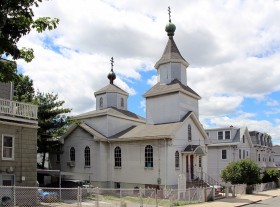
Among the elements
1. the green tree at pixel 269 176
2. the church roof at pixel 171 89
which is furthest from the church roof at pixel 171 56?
the green tree at pixel 269 176

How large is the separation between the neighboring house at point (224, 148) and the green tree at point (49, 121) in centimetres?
2197

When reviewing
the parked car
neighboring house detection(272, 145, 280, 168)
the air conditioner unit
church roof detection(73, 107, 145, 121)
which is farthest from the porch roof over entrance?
neighboring house detection(272, 145, 280, 168)

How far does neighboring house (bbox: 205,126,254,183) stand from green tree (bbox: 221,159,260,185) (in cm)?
1329

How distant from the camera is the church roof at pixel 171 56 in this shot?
37.2 m

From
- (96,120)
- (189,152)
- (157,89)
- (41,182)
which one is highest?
(157,89)

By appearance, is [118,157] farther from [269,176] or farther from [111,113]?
[269,176]

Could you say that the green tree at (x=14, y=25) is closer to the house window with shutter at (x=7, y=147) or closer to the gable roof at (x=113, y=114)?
the house window with shutter at (x=7, y=147)

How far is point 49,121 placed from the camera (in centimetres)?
3338

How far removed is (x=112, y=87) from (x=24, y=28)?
3130 centimetres

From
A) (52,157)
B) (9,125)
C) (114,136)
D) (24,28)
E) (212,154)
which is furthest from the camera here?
(212,154)

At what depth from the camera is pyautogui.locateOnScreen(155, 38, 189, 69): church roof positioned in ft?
122

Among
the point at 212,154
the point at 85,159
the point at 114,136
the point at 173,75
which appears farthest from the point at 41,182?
the point at 212,154

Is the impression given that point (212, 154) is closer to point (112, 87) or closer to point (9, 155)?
point (112, 87)

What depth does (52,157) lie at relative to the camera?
1545 inches
